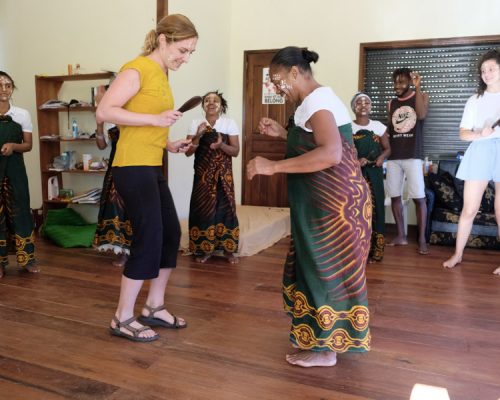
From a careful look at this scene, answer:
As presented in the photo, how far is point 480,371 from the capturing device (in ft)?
6.32

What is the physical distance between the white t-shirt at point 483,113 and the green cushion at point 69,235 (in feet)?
10.7

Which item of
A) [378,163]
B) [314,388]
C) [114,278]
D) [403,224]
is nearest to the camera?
[314,388]

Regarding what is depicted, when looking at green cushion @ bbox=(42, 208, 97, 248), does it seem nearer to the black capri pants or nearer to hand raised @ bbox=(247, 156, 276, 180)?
the black capri pants

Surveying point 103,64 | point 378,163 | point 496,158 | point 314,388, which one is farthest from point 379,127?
point 103,64

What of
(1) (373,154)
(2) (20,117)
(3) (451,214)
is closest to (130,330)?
(2) (20,117)

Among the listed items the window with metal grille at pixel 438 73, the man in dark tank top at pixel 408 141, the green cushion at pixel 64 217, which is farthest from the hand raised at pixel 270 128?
the window with metal grille at pixel 438 73

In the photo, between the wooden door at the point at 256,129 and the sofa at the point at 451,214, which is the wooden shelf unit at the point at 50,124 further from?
the sofa at the point at 451,214

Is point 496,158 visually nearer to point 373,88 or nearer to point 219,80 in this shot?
point 373,88

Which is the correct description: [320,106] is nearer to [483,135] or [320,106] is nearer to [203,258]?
[483,135]

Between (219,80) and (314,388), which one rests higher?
(219,80)

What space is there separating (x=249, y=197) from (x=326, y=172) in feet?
14.2

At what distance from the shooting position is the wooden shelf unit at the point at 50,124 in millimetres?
4707

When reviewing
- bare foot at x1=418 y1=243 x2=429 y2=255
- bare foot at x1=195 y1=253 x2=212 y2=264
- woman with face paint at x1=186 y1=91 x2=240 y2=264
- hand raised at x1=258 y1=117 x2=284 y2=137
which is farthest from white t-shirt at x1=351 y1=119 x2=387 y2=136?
hand raised at x1=258 y1=117 x2=284 y2=137

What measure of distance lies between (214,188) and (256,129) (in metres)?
2.41
